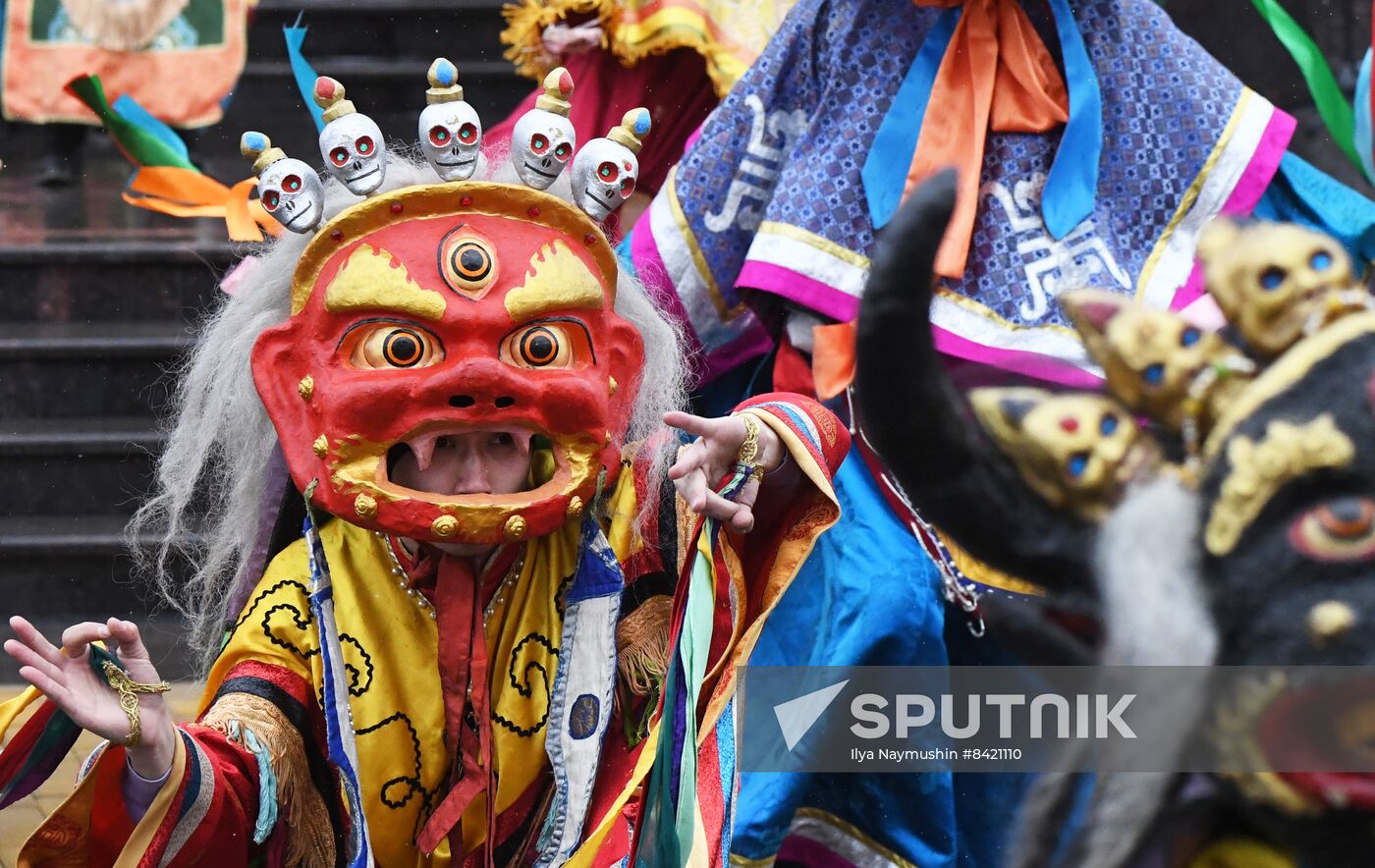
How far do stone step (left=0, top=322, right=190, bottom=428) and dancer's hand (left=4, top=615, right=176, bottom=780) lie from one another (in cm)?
273

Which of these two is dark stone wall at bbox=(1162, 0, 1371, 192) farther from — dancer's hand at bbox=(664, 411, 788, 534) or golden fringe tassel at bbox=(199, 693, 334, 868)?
golden fringe tassel at bbox=(199, 693, 334, 868)

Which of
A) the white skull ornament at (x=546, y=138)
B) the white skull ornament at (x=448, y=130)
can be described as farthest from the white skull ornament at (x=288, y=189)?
the white skull ornament at (x=546, y=138)

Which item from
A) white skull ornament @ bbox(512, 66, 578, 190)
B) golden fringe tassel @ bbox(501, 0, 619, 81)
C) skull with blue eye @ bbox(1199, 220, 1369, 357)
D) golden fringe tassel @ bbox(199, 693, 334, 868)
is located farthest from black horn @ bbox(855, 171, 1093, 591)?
golden fringe tassel @ bbox(501, 0, 619, 81)

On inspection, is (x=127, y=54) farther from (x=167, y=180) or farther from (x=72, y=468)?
(x=167, y=180)

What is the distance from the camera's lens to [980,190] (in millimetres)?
2912

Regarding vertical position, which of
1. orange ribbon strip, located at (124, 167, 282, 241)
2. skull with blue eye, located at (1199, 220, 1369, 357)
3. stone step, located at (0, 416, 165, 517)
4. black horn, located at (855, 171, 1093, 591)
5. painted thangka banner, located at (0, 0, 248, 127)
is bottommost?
stone step, located at (0, 416, 165, 517)

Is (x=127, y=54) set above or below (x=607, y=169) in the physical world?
below

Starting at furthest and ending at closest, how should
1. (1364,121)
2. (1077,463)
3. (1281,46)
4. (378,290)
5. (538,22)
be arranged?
(1281,46), (538,22), (1364,121), (378,290), (1077,463)

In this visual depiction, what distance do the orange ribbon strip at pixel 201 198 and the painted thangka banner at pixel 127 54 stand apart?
2647mm

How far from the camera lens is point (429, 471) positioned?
7.73 feet

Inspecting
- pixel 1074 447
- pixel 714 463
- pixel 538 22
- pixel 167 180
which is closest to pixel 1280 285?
pixel 1074 447

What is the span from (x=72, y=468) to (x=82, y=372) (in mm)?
310

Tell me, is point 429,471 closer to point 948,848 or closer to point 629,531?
point 629,531

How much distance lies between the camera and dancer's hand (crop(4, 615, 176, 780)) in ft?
6.53
